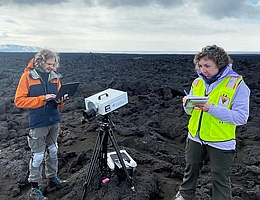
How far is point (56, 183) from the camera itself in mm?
4008

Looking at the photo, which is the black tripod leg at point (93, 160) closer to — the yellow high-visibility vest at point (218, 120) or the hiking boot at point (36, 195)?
the hiking boot at point (36, 195)

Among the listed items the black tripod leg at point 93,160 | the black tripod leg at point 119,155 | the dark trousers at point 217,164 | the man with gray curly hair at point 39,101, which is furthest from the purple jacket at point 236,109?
the man with gray curly hair at point 39,101

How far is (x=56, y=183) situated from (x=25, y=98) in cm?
140

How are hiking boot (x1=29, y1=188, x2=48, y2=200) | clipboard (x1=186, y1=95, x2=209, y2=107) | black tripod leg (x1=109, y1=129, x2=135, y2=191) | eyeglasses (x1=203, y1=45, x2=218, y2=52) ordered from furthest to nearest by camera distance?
hiking boot (x1=29, y1=188, x2=48, y2=200) → black tripod leg (x1=109, y1=129, x2=135, y2=191) → eyeglasses (x1=203, y1=45, x2=218, y2=52) → clipboard (x1=186, y1=95, x2=209, y2=107)

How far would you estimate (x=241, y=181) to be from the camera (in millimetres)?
4488

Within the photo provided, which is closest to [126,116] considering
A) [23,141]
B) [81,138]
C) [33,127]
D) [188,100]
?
[81,138]

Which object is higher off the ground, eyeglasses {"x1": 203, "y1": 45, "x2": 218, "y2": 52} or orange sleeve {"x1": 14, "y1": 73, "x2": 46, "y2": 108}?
eyeglasses {"x1": 203, "y1": 45, "x2": 218, "y2": 52}

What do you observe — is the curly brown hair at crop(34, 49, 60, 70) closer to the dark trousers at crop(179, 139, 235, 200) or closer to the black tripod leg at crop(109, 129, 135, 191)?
the black tripod leg at crop(109, 129, 135, 191)

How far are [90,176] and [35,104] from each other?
112 centimetres

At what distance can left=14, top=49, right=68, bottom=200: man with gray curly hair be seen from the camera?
341 centimetres

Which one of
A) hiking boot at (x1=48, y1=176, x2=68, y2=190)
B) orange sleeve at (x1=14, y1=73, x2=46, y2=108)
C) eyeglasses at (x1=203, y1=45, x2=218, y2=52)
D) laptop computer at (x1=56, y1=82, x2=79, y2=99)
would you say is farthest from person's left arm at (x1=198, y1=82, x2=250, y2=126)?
hiking boot at (x1=48, y1=176, x2=68, y2=190)

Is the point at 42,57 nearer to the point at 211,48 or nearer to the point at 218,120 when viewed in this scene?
the point at 211,48

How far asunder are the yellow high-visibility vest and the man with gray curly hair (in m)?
1.74

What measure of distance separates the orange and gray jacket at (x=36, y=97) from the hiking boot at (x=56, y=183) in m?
0.92
